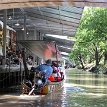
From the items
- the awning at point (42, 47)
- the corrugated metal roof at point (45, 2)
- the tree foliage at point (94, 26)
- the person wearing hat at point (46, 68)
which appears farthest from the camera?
the tree foliage at point (94, 26)

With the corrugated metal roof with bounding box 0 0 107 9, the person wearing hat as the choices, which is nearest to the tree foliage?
the person wearing hat

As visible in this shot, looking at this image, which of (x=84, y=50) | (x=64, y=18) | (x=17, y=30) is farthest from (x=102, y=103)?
(x=84, y=50)

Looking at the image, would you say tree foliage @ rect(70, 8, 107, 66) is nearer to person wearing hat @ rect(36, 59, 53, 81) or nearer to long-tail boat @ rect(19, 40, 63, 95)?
long-tail boat @ rect(19, 40, 63, 95)

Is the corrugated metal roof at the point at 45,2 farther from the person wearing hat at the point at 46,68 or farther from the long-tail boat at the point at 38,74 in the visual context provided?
the person wearing hat at the point at 46,68

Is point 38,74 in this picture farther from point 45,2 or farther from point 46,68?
point 45,2

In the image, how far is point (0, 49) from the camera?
3073cm

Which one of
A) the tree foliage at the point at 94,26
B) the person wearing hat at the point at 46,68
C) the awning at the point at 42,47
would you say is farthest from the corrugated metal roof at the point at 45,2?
the tree foliage at the point at 94,26

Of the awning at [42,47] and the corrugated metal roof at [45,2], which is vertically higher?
the corrugated metal roof at [45,2]

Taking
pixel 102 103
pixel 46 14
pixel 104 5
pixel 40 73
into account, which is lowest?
pixel 102 103

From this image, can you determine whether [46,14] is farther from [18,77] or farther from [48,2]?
[48,2]

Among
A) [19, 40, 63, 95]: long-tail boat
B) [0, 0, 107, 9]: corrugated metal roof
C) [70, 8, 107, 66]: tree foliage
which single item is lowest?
[19, 40, 63, 95]: long-tail boat

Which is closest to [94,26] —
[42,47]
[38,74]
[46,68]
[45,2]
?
[42,47]

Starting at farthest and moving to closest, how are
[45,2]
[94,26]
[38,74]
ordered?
[94,26]
[38,74]
[45,2]

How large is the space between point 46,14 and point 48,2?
43.5 ft
